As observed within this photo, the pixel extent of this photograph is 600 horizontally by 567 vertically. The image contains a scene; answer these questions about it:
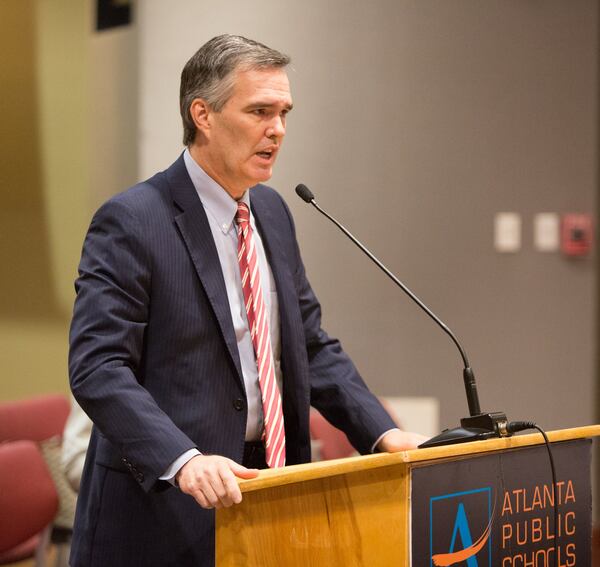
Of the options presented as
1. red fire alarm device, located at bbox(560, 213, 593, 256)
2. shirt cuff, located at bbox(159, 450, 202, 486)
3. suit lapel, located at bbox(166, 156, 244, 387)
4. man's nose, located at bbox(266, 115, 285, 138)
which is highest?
man's nose, located at bbox(266, 115, 285, 138)

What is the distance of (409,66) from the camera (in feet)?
14.3

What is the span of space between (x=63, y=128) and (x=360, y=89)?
1.37 metres

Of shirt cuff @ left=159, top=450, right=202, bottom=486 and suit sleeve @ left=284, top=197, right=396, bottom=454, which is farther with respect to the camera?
suit sleeve @ left=284, top=197, right=396, bottom=454

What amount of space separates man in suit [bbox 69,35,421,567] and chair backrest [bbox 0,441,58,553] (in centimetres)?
104

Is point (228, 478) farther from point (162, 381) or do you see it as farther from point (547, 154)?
point (547, 154)

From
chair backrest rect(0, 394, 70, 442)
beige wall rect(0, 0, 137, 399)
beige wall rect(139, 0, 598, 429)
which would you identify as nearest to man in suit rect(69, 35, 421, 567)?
chair backrest rect(0, 394, 70, 442)

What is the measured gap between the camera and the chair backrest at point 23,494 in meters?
2.83

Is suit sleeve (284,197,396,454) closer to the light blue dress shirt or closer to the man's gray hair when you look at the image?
the light blue dress shirt

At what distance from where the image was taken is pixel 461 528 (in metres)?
1.63

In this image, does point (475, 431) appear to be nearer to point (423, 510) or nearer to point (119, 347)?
point (423, 510)

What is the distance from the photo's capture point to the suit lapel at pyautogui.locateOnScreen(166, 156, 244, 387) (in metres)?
1.82

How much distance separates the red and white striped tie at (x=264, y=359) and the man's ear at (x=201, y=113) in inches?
10.8

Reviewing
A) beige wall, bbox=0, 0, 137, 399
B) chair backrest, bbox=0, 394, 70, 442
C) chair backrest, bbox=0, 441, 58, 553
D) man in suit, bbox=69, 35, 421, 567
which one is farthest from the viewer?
beige wall, bbox=0, 0, 137, 399

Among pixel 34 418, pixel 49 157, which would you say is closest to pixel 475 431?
pixel 34 418
